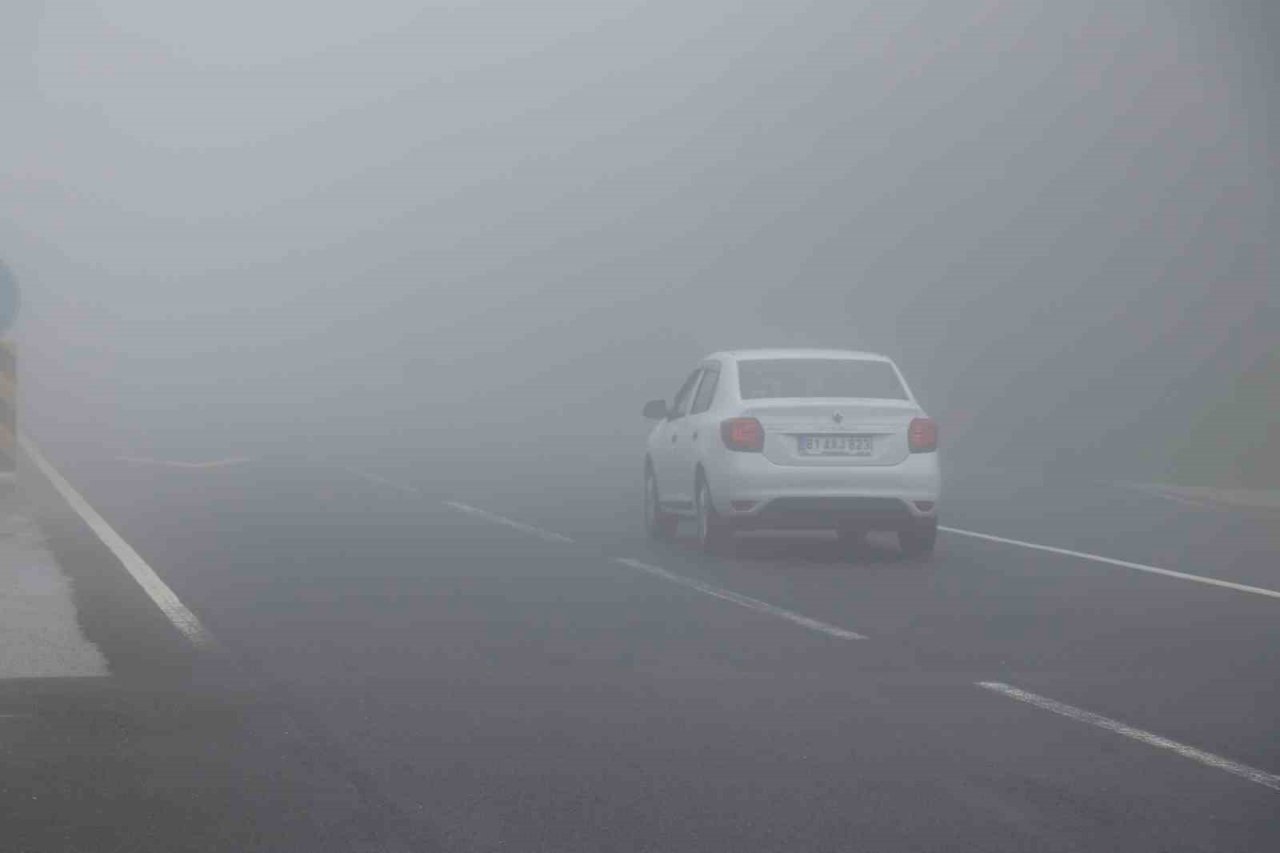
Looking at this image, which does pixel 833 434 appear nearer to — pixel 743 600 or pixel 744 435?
pixel 744 435

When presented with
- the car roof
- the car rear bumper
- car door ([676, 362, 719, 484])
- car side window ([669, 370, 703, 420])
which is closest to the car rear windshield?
the car roof

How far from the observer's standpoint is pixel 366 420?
43875 millimetres

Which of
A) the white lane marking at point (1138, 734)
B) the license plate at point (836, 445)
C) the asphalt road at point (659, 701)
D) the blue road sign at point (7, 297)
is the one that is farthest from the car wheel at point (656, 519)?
the white lane marking at point (1138, 734)

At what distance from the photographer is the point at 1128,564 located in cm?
1471

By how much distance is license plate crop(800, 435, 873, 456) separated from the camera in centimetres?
1448

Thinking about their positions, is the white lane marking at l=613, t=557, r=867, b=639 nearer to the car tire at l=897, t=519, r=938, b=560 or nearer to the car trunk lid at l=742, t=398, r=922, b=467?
the car trunk lid at l=742, t=398, r=922, b=467

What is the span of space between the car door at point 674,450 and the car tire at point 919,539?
1.67m

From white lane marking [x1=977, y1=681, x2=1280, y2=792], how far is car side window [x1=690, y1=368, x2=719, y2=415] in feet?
22.4

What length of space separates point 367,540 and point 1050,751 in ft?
30.6

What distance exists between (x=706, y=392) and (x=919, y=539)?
2.25 meters

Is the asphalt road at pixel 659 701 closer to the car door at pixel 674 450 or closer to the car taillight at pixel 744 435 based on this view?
the car door at pixel 674 450

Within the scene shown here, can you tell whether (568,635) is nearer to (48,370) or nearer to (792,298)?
(792,298)

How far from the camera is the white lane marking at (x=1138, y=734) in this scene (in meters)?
7.10

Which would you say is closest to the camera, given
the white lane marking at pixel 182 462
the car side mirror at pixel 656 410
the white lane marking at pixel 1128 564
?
the white lane marking at pixel 1128 564
